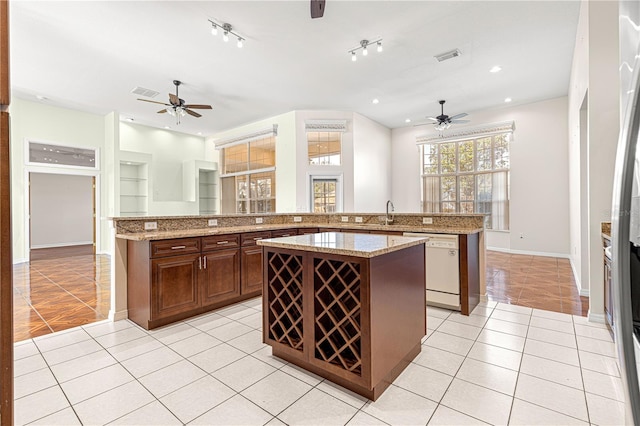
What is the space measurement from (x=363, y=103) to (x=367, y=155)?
145 centimetres

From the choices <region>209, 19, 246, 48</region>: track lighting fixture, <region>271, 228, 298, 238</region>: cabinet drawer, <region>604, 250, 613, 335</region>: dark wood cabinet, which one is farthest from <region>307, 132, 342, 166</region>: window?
<region>604, 250, 613, 335</region>: dark wood cabinet

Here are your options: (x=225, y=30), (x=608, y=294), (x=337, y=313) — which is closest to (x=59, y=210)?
(x=225, y=30)

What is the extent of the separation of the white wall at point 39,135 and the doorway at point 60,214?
1.19 meters

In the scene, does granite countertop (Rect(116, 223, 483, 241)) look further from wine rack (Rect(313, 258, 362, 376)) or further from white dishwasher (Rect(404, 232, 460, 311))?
wine rack (Rect(313, 258, 362, 376))

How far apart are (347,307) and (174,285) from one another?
192 cm

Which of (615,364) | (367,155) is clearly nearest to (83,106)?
(367,155)

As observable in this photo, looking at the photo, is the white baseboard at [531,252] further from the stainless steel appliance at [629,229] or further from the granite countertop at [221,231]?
the stainless steel appliance at [629,229]

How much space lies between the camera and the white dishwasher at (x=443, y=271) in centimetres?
324

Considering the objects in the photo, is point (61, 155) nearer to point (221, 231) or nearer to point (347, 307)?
point (221, 231)

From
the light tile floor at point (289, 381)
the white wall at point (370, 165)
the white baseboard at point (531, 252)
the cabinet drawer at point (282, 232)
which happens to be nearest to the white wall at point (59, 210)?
the light tile floor at point (289, 381)

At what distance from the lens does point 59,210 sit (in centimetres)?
891

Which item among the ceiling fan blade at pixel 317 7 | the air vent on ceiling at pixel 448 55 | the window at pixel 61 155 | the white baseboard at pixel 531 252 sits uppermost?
the air vent on ceiling at pixel 448 55

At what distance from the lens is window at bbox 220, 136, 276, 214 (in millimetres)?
7883

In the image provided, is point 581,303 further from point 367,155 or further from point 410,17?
point 367,155
